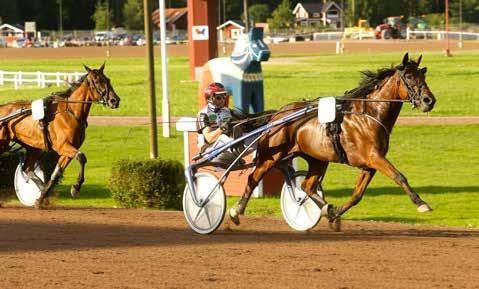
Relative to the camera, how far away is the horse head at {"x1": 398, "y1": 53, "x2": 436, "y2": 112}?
11.1 meters

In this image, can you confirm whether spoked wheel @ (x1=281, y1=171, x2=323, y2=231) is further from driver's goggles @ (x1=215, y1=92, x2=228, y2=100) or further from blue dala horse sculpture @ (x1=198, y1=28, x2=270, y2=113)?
blue dala horse sculpture @ (x1=198, y1=28, x2=270, y2=113)

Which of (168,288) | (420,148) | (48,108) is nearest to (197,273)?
(168,288)

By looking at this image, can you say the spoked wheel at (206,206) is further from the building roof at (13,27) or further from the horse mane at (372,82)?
the building roof at (13,27)

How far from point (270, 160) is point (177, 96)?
30867mm

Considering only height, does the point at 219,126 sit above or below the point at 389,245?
above

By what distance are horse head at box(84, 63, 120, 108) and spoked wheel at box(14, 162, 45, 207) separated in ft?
5.67

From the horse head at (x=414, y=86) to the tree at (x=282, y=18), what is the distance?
132808 mm

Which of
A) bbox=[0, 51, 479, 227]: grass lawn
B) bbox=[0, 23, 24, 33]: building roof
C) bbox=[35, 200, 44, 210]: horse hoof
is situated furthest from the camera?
Result: bbox=[0, 23, 24, 33]: building roof

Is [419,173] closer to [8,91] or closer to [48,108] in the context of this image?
[48,108]

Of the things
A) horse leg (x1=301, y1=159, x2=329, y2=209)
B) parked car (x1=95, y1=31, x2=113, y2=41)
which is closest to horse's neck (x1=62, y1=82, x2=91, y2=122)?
horse leg (x1=301, y1=159, x2=329, y2=209)

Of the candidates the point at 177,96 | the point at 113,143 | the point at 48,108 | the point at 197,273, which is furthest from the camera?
the point at 177,96

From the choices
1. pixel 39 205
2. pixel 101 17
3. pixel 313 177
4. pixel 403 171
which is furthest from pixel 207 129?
pixel 101 17

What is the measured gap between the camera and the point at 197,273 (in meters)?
9.30

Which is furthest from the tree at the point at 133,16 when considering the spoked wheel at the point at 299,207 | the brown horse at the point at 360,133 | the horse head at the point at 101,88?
the brown horse at the point at 360,133
